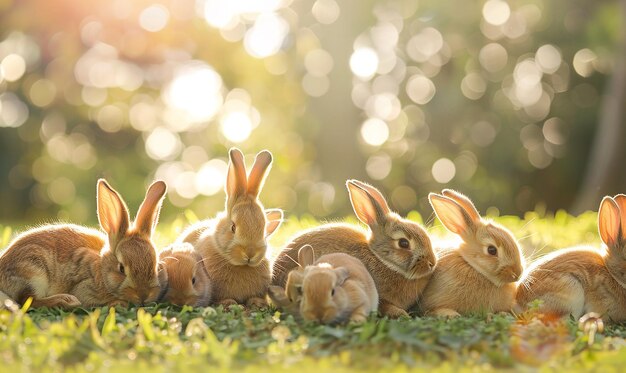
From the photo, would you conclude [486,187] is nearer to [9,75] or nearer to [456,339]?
[9,75]

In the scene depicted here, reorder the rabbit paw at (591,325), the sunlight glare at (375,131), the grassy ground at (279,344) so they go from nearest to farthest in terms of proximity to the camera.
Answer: the grassy ground at (279,344) → the rabbit paw at (591,325) → the sunlight glare at (375,131)

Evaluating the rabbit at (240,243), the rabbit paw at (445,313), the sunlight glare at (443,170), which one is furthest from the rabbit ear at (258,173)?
the sunlight glare at (443,170)

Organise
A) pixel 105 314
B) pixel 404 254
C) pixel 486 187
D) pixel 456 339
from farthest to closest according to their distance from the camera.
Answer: pixel 486 187 → pixel 404 254 → pixel 105 314 → pixel 456 339

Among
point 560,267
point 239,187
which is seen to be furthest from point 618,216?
point 239,187

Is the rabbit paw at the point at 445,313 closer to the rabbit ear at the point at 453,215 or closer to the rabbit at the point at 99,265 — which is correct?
the rabbit ear at the point at 453,215

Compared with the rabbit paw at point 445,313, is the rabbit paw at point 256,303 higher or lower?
higher

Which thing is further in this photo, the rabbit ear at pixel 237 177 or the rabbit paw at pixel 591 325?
the rabbit ear at pixel 237 177

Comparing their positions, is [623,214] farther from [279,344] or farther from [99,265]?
[99,265]
